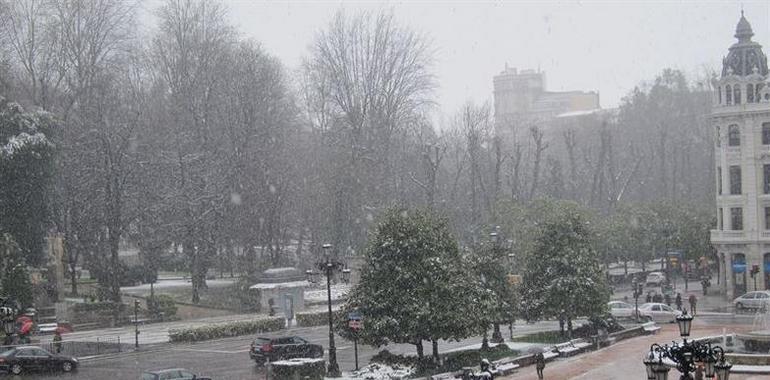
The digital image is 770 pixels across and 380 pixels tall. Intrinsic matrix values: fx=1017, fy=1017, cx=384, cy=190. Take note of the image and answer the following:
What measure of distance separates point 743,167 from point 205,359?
3746cm

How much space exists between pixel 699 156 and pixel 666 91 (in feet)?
47.1

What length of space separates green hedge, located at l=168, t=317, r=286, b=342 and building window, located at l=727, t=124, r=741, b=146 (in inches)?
1204

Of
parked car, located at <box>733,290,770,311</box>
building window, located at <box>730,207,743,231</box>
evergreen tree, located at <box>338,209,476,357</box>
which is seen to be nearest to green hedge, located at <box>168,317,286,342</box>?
evergreen tree, located at <box>338,209,476,357</box>

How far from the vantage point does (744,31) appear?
63969 millimetres

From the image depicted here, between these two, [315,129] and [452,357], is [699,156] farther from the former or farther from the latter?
[452,357]

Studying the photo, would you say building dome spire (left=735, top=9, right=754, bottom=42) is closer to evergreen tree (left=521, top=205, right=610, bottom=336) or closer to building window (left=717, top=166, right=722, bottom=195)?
building window (left=717, top=166, right=722, bottom=195)

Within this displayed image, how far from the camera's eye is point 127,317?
51531 millimetres

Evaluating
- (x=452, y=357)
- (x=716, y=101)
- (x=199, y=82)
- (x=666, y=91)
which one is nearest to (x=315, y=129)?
(x=199, y=82)

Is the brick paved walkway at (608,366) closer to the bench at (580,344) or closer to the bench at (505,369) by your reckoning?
the bench at (505,369)

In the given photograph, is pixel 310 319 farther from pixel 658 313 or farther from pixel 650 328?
pixel 658 313

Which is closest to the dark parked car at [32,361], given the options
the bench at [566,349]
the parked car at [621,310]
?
the bench at [566,349]

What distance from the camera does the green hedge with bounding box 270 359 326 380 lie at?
31.9 meters

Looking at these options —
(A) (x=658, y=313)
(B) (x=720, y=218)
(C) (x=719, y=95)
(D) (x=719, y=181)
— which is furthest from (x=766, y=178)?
(A) (x=658, y=313)

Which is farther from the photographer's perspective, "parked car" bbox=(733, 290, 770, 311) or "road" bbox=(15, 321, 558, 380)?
"parked car" bbox=(733, 290, 770, 311)
